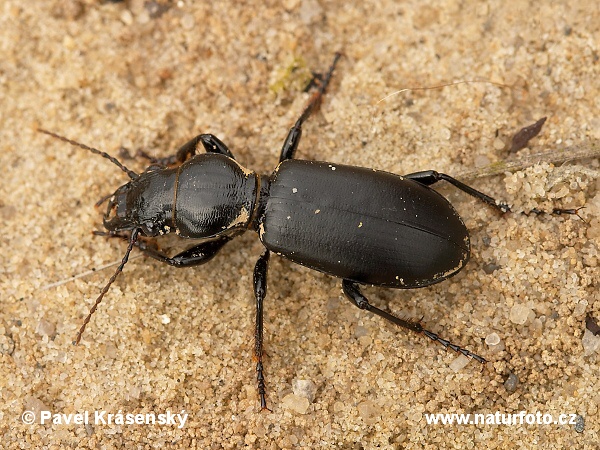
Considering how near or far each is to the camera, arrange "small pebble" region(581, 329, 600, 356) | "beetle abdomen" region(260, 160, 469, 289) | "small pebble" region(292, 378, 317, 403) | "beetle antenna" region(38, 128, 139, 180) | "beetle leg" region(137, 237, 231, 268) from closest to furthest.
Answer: "beetle abdomen" region(260, 160, 469, 289)
"small pebble" region(581, 329, 600, 356)
"small pebble" region(292, 378, 317, 403)
"beetle leg" region(137, 237, 231, 268)
"beetle antenna" region(38, 128, 139, 180)

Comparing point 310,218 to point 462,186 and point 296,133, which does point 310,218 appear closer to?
point 296,133

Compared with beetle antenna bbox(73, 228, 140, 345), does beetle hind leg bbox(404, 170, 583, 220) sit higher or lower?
higher

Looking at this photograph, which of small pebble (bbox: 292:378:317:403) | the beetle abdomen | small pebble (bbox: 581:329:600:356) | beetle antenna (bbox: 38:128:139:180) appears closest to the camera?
the beetle abdomen

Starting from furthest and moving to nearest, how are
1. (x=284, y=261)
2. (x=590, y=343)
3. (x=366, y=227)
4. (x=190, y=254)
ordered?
(x=284, y=261), (x=190, y=254), (x=590, y=343), (x=366, y=227)

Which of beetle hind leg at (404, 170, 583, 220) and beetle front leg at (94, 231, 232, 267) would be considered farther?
beetle front leg at (94, 231, 232, 267)

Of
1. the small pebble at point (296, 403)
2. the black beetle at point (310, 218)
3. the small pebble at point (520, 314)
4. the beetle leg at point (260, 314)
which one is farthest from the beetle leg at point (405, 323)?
the small pebble at point (296, 403)

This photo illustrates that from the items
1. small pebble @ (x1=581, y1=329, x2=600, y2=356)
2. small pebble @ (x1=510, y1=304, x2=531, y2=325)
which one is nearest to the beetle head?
small pebble @ (x1=510, y1=304, x2=531, y2=325)

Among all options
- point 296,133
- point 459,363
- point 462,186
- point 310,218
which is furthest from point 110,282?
point 462,186

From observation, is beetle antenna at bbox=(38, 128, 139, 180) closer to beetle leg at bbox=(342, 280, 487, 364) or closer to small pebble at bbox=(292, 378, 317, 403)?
beetle leg at bbox=(342, 280, 487, 364)
